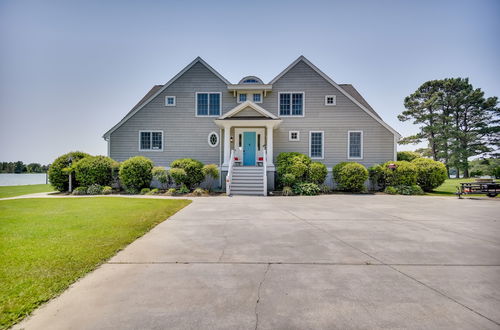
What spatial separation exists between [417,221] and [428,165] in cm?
1080

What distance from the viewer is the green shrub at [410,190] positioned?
14188mm

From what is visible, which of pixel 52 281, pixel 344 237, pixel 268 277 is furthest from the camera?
pixel 344 237

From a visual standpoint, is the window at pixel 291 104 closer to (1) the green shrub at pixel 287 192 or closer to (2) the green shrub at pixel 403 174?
(1) the green shrub at pixel 287 192

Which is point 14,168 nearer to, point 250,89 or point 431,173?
point 250,89

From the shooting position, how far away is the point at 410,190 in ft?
46.9

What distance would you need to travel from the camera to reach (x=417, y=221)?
22.2 ft

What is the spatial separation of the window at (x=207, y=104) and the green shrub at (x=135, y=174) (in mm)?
5628

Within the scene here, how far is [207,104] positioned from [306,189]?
9446 mm

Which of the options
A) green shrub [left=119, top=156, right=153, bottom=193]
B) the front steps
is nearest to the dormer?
the front steps

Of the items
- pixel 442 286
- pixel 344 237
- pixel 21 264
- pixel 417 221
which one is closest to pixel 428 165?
pixel 417 221

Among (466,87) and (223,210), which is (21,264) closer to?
(223,210)

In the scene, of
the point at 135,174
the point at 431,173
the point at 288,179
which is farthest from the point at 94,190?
the point at 431,173

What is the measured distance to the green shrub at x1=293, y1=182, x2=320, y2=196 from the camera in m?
13.7

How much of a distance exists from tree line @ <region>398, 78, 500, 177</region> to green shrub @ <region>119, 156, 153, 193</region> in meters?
34.9
